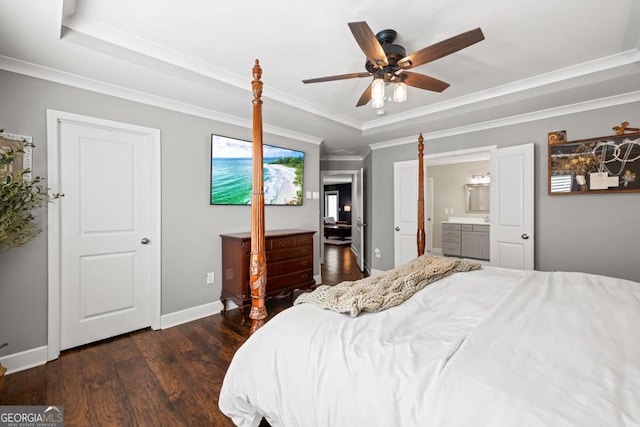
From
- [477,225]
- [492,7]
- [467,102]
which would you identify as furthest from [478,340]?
[477,225]

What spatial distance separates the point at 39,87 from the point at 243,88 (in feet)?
5.22

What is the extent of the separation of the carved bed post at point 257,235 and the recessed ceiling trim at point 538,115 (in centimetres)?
326

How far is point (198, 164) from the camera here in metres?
3.25

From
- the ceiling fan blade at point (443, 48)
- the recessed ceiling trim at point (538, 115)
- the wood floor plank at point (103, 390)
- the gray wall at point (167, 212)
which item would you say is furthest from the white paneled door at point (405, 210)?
the wood floor plank at point (103, 390)

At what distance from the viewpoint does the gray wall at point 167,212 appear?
2207 millimetres

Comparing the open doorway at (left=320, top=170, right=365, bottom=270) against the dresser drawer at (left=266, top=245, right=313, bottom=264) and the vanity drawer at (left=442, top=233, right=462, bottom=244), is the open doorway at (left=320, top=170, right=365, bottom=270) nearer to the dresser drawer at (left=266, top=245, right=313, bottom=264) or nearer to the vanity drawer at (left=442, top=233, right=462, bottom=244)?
the vanity drawer at (left=442, top=233, right=462, bottom=244)

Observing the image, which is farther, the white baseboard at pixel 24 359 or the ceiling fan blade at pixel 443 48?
the white baseboard at pixel 24 359

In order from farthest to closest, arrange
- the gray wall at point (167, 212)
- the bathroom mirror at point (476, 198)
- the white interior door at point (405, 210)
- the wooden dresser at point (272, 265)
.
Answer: the bathroom mirror at point (476, 198), the white interior door at point (405, 210), the wooden dresser at point (272, 265), the gray wall at point (167, 212)

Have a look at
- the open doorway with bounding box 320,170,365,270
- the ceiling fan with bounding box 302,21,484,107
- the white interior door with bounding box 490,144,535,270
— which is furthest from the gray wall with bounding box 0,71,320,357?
the open doorway with bounding box 320,170,365,270

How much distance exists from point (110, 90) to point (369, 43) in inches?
93.3

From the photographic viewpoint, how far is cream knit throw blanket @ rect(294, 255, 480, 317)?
1379mm

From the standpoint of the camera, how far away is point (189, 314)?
3.15 meters

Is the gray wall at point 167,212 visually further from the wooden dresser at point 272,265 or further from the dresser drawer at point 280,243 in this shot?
the dresser drawer at point 280,243

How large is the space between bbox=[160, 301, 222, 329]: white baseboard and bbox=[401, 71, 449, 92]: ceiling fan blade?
304 cm
